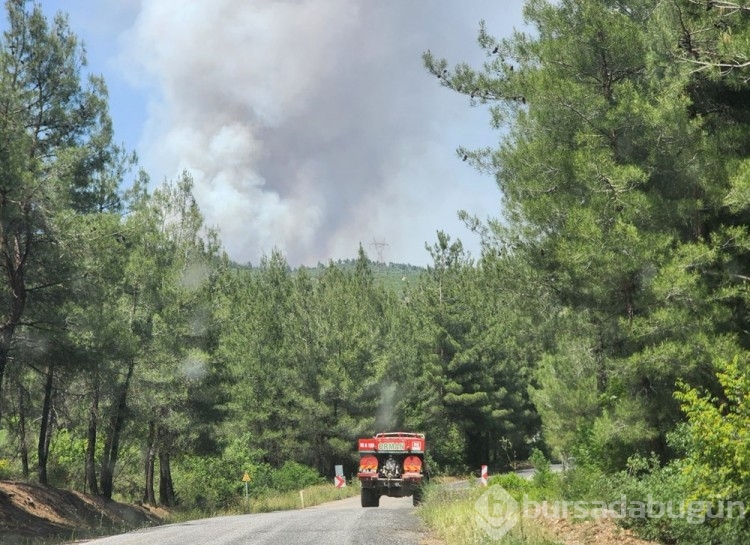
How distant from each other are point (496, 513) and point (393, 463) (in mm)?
11275

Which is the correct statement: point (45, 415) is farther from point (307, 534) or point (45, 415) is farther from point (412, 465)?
point (307, 534)

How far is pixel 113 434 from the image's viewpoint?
2869 cm

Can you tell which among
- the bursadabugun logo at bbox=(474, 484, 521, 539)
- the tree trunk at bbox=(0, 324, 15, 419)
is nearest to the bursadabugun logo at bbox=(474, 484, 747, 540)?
the bursadabugun logo at bbox=(474, 484, 521, 539)

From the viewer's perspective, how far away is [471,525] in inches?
477

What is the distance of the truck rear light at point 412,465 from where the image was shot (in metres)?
23.1

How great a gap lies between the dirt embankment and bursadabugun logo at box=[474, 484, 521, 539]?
35.0ft

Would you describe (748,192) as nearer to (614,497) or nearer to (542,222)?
(542,222)

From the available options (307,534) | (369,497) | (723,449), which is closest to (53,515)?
(369,497)

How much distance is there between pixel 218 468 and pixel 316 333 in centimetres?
1484

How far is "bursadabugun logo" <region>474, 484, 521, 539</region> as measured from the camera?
1132 centimetres

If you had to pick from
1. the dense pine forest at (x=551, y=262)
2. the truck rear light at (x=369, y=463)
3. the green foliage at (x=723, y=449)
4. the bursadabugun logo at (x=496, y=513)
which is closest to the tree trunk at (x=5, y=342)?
the dense pine forest at (x=551, y=262)

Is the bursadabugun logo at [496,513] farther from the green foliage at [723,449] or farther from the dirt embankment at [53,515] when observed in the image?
the dirt embankment at [53,515]

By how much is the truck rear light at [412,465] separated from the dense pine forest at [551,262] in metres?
4.76

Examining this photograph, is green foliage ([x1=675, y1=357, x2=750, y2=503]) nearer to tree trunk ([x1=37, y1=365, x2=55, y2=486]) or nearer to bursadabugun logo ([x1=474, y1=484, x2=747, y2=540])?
bursadabugun logo ([x1=474, y1=484, x2=747, y2=540])
